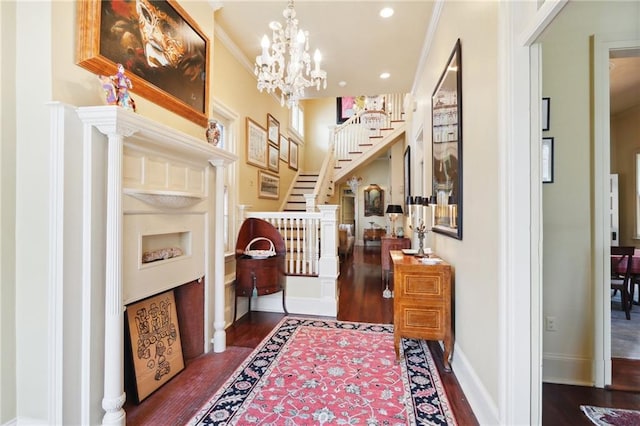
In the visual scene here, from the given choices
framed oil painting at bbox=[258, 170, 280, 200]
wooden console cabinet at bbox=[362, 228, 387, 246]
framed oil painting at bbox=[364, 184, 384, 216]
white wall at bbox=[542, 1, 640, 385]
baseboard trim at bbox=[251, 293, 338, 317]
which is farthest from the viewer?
framed oil painting at bbox=[364, 184, 384, 216]

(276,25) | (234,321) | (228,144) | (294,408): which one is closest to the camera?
(294,408)

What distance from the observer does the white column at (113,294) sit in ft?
5.37

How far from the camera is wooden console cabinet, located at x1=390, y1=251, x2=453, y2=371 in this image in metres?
2.34

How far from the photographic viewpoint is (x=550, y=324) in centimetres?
223

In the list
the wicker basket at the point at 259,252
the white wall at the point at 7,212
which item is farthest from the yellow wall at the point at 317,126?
the white wall at the point at 7,212

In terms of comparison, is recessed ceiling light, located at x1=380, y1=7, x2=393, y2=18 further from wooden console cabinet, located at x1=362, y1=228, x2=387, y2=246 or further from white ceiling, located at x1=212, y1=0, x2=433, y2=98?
wooden console cabinet, located at x1=362, y1=228, x2=387, y2=246

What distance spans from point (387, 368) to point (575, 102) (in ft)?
8.39

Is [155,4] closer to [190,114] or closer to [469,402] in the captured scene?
[190,114]

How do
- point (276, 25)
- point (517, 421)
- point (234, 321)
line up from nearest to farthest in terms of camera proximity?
point (517, 421), point (276, 25), point (234, 321)

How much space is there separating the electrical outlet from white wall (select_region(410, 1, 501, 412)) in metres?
0.64

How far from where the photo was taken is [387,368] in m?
2.37

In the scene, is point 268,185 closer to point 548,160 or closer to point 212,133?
point 212,133

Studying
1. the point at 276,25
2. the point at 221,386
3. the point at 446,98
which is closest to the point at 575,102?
the point at 446,98

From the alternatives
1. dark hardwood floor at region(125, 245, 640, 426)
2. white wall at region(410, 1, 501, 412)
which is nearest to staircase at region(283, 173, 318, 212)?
dark hardwood floor at region(125, 245, 640, 426)
